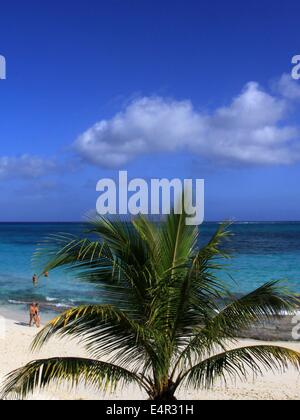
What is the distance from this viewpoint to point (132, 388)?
12.7m

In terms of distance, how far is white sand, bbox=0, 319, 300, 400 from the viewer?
480 inches

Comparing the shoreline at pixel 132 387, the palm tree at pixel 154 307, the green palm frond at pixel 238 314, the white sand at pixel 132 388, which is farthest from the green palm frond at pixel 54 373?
the white sand at pixel 132 388

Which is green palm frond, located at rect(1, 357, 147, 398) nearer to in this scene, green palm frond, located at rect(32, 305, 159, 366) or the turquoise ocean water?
green palm frond, located at rect(32, 305, 159, 366)

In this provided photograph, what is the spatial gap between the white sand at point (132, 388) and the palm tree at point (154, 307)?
3779 millimetres

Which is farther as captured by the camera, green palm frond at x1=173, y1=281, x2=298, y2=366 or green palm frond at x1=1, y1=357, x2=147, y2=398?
green palm frond at x1=173, y1=281, x2=298, y2=366

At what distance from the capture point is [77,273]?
7070 mm

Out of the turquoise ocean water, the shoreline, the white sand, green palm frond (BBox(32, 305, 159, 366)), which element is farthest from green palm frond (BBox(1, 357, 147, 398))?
the white sand

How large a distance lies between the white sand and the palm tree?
3779 millimetres

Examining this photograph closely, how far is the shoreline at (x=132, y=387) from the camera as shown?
479 inches

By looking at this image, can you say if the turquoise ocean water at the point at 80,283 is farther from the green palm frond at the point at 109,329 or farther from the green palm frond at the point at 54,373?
the green palm frond at the point at 54,373

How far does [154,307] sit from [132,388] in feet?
22.6
